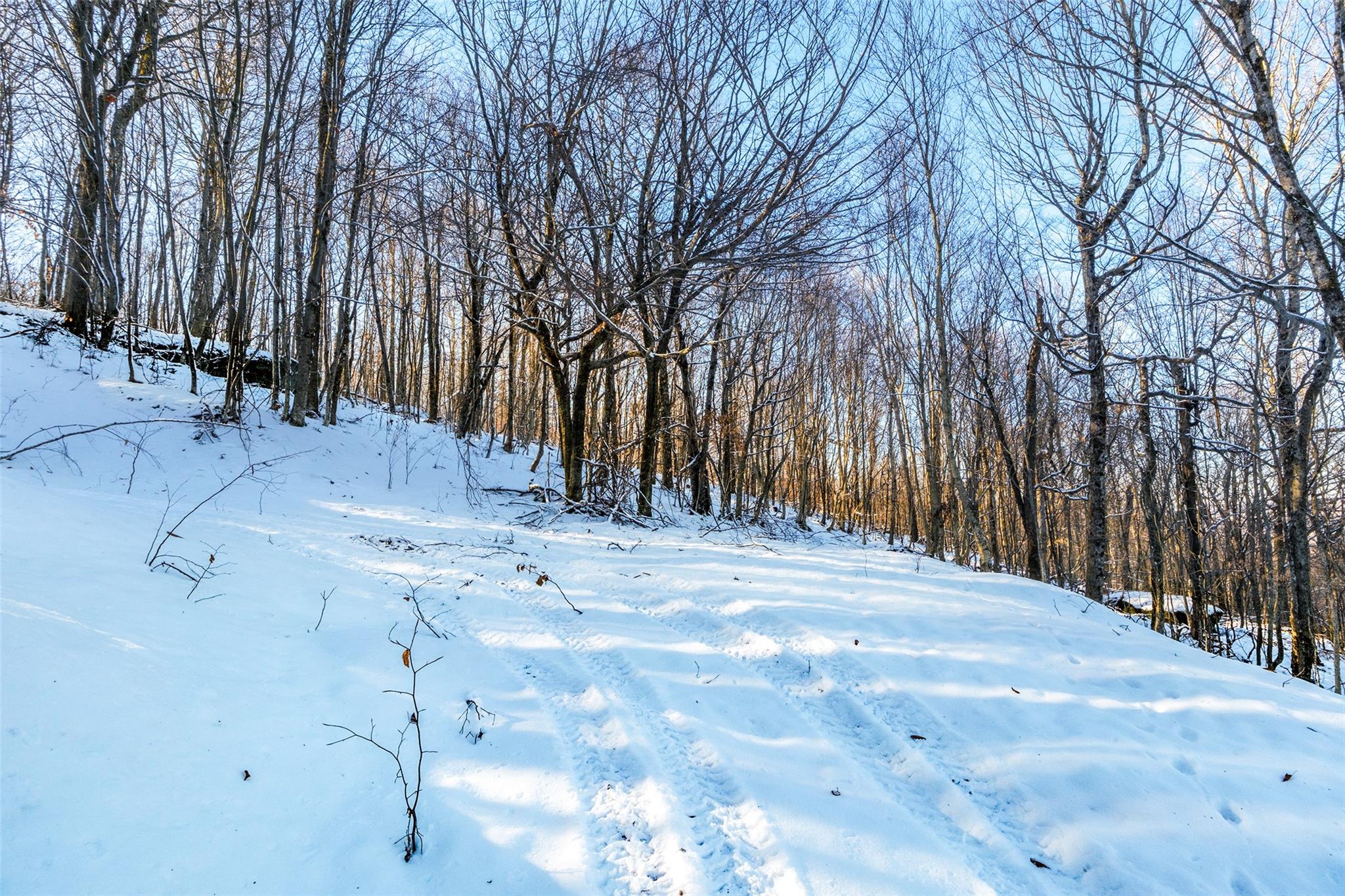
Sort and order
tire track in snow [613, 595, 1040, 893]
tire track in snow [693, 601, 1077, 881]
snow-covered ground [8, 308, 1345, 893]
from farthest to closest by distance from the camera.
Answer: tire track in snow [693, 601, 1077, 881] < tire track in snow [613, 595, 1040, 893] < snow-covered ground [8, 308, 1345, 893]

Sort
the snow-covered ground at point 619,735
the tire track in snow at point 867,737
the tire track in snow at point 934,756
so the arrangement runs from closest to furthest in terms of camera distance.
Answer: the snow-covered ground at point 619,735, the tire track in snow at point 867,737, the tire track in snow at point 934,756

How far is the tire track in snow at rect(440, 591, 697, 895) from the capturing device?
1.92 meters

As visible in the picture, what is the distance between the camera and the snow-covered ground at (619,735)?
6.17ft

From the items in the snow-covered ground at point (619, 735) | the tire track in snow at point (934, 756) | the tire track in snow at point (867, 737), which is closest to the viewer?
the snow-covered ground at point (619, 735)

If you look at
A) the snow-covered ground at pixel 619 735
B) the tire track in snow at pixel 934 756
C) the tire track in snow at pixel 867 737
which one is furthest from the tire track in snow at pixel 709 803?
the tire track in snow at pixel 934 756

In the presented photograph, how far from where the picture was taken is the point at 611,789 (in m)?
2.31

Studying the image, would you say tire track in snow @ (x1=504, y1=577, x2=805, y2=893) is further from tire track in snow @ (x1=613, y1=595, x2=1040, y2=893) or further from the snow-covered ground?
tire track in snow @ (x1=613, y1=595, x2=1040, y2=893)

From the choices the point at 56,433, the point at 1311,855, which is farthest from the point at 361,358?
the point at 1311,855

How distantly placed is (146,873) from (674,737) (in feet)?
6.08

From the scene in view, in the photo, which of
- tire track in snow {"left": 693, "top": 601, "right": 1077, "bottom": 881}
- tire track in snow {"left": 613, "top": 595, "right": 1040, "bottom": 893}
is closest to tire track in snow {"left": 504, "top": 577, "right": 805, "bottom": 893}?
tire track in snow {"left": 613, "top": 595, "right": 1040, "bottom": 893}

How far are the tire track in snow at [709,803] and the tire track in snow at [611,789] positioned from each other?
4.3 inches

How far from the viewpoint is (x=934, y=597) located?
4.36 m

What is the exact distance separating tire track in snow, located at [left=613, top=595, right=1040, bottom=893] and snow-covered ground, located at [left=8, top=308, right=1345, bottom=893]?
16mm

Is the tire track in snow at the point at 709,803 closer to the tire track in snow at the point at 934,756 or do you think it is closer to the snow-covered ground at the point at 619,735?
the snow-covered ground at the point at 619,735
